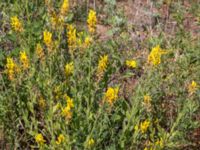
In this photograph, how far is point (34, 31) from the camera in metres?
3.53

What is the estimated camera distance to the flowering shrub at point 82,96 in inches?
94.9

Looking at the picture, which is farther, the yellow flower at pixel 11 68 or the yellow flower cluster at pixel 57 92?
the yellow flower cluster at pixel 57 92

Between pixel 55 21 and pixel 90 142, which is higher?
pixel 55 21

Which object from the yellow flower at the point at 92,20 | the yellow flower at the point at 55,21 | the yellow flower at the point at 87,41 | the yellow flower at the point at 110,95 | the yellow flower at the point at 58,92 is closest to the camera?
the yellow flower at the point at 110,95

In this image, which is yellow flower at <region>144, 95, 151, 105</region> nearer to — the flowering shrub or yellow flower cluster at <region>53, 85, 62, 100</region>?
the flowering shrub

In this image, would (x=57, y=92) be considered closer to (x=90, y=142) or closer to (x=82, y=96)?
(x=82, y=96)

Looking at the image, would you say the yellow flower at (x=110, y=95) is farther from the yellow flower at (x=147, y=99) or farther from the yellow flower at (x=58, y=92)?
the yellow flower at (x=58, y=92)

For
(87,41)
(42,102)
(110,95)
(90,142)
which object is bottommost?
(90,142)

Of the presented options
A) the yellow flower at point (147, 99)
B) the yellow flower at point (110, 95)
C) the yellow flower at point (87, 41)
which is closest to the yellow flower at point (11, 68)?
the yellow flower at point (87, 41)

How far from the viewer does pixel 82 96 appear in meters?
2.65

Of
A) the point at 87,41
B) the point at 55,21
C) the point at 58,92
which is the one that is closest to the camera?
the point at 87,41

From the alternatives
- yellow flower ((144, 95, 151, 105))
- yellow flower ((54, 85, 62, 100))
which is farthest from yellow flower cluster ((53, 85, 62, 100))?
yellow flower ((144, 95, 151, 105))

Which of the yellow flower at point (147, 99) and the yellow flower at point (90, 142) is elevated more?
the yellow flower at point (147, 99)

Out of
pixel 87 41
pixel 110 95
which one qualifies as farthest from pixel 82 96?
pixel 110 95
